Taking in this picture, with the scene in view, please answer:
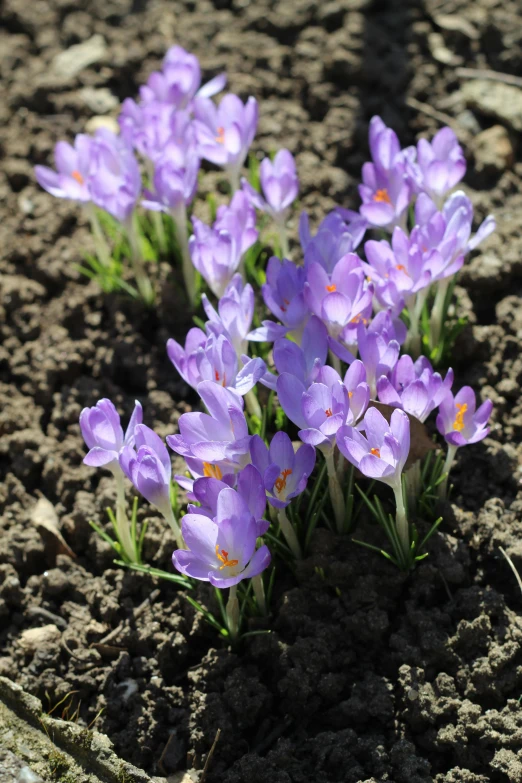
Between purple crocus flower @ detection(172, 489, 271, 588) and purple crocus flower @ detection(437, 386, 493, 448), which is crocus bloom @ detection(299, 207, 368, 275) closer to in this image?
purple crocus flower @ detection(437, 386, 493, 448)

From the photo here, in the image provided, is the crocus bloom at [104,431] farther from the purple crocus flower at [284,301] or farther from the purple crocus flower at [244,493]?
the purple crocus flower at [284,301]

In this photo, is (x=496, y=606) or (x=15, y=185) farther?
(x=15, y=185)

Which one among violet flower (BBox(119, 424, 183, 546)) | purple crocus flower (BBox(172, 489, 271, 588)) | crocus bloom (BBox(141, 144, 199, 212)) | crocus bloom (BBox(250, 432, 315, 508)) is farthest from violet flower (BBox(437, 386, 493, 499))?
crocus bloom (BBox(141, 144, 199, 212))

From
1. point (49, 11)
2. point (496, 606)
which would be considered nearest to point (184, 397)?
point (496, 606)

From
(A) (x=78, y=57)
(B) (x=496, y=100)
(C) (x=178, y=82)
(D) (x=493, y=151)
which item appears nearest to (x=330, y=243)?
(C) (x=178, y=82)

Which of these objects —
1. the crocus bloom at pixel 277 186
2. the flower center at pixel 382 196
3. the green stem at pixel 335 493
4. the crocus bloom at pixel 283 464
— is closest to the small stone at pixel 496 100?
the flower center at pixel 382 196

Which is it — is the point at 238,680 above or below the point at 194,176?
below

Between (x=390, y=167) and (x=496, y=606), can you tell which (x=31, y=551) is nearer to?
(x=496, y=606)
